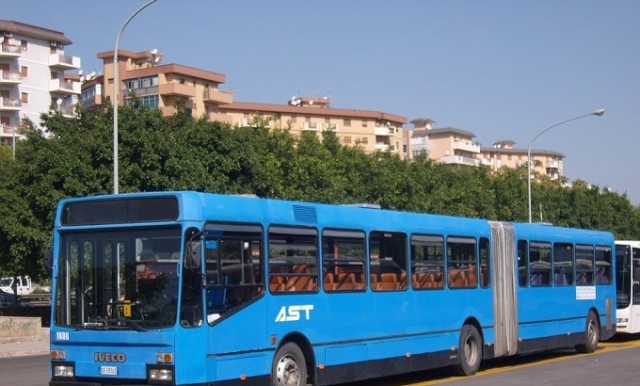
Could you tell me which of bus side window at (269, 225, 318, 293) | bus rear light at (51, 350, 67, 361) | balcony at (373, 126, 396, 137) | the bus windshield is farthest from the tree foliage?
balcony at (373, 126, 396, 137)

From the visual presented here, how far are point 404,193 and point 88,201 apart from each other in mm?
39517

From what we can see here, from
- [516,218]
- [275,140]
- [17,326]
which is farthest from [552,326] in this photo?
[516,218]

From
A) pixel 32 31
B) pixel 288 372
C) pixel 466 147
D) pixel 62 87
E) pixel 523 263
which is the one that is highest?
pixel 32 31

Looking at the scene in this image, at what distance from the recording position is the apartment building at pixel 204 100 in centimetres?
9506

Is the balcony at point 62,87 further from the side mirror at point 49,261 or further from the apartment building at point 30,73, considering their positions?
the side mirror at point 49,261

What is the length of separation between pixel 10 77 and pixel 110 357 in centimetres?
8798

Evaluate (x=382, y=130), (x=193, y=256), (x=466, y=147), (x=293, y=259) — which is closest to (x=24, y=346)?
(x=293, y=259)

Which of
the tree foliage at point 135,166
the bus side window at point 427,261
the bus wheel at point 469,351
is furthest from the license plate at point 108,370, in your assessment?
the tree foliage at point 135,166

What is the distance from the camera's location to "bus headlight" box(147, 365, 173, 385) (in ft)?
37.9

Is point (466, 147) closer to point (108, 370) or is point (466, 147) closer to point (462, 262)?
point (462, 262)

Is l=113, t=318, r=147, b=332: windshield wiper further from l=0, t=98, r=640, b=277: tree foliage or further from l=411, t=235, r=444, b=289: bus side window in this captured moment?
l=0, t=98, r=640, b=277: tree foliage

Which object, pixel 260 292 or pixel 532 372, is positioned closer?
pixel 260 292

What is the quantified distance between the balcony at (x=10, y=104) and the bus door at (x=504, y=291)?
80502 mm

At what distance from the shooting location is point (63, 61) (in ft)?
331
